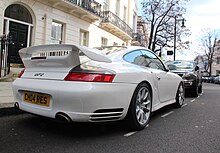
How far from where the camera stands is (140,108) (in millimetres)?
4254

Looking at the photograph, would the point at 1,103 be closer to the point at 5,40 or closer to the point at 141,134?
the point at 141,134

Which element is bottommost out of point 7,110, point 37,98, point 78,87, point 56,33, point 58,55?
point 7,110

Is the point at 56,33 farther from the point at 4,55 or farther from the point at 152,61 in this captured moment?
the point at 152,61

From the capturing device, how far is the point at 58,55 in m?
3.72

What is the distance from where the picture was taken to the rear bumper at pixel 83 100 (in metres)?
3.35

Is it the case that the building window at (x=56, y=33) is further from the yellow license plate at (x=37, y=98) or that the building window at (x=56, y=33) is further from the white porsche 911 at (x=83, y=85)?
the yellow license plate at (x=37, y=98)

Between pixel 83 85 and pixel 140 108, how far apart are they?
4.33 ft

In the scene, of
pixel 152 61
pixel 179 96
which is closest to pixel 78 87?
pixel 152 61

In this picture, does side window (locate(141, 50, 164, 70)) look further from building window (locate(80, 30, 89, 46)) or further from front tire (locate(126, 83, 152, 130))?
building window (locate(80, 30, 89, 46))

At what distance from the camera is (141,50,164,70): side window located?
504cm

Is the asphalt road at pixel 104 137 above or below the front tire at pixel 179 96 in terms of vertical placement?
below

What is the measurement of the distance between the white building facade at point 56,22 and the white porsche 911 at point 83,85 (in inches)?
280

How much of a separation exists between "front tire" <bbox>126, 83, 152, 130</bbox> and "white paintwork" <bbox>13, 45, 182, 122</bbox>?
0.12 meters

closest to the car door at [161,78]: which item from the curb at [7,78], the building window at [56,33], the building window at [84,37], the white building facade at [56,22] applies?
the curb at [7,78]
